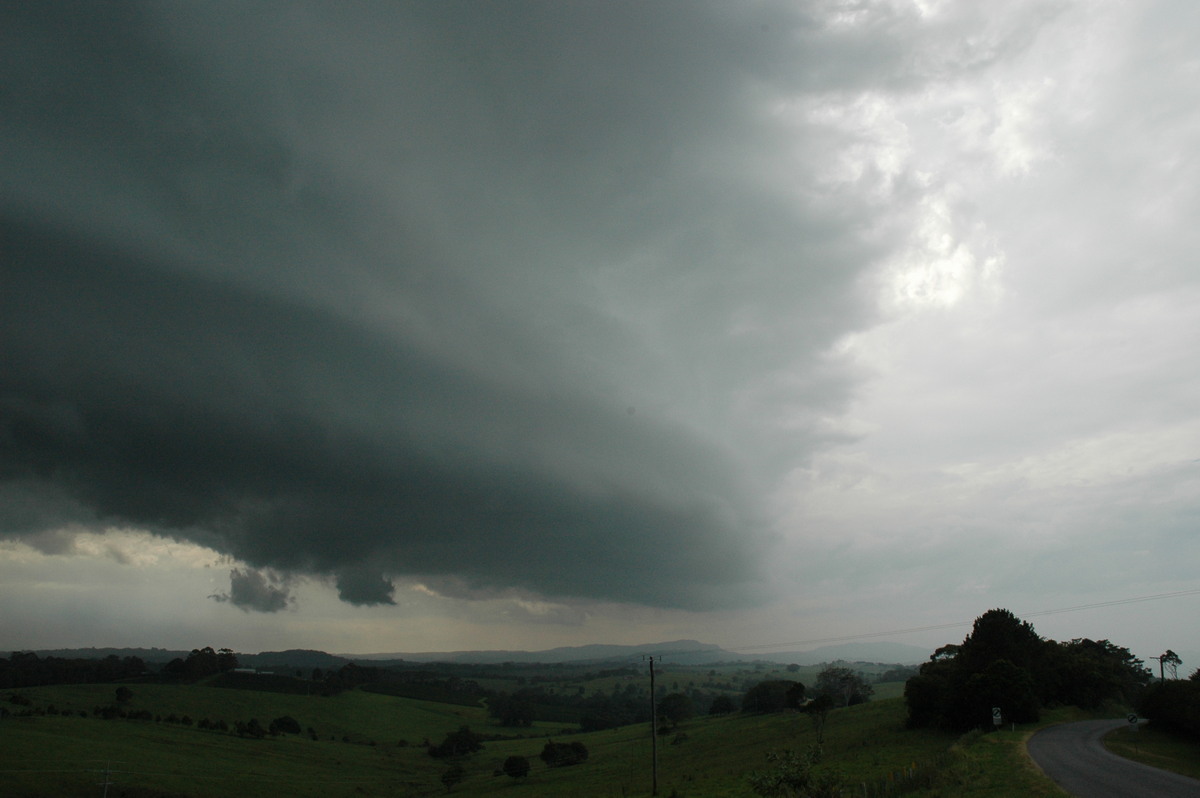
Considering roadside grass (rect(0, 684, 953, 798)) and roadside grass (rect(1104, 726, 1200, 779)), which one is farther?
roadside grass (rect(0, 684, 953, 798))

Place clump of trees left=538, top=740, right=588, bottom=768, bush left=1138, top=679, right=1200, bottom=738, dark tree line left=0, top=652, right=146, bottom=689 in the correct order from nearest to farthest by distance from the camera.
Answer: bush left=1138, top=679, right=1200, bottom=738 → clump of trees left=538, top=740, right=588, bottom=768 → dark tree line left=0, top=652, right=146, bottom=689

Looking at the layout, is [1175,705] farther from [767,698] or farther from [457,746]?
[457,746]

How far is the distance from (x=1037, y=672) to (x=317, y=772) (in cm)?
11284

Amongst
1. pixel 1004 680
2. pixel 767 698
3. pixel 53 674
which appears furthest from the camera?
pixel 53 674

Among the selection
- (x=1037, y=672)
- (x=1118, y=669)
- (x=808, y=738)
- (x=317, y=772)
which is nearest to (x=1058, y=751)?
(x=808, y=738)

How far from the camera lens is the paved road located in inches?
1422

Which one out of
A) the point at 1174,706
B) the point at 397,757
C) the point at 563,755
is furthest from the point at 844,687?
the point at 397,757

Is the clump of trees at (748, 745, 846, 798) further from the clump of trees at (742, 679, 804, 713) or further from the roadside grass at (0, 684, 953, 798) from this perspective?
the clump of trees at (742, 679, 804, 713)

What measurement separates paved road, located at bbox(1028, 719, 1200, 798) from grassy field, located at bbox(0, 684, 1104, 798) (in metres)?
1.74

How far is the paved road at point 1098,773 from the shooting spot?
3612 centimetres

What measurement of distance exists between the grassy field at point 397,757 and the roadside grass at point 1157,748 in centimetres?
793

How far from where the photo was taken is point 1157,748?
57.1 metres

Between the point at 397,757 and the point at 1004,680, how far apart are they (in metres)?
114

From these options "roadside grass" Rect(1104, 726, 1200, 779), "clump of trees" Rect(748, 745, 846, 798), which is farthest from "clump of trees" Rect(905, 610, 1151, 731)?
"clump of trees" Rect(748, 745, 846, 798)
